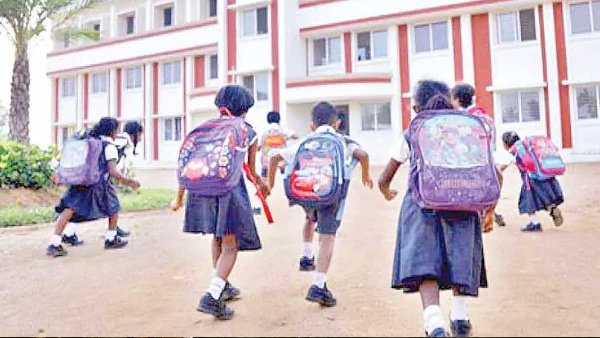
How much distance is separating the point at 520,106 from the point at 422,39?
14.8 feet

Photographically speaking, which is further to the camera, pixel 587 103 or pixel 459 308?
pixel 587 103

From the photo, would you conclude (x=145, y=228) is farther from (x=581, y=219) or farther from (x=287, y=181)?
(x=581, y=219)

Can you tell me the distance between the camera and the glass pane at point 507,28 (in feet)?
62.5

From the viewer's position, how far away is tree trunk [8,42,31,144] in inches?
573

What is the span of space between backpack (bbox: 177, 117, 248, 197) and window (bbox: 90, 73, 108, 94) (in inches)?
1096

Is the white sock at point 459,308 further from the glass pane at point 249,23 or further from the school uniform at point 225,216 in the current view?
the glass pane at point 249,23

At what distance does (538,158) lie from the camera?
651 cm

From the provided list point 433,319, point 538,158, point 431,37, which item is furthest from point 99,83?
point 433,319

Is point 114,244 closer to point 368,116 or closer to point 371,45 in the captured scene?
point 368,116

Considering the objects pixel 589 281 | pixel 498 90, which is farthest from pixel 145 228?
pixel 498 90

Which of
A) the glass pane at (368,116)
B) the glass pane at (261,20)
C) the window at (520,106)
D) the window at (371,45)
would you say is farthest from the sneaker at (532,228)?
the glass pane at (261,20)

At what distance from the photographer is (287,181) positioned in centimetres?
363

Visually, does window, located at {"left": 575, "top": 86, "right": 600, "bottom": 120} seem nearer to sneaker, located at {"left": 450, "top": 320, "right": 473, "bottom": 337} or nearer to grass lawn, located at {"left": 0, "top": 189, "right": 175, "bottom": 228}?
grass lawn, located at {"left": 0, "top": 189, "right": 175, "bottom": 228}

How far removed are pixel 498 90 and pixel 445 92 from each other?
17375mm
